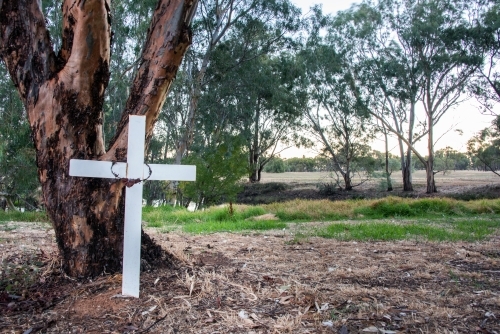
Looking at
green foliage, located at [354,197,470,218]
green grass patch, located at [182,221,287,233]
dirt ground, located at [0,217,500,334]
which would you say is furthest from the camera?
green foliage, located at [354,197,470,218]

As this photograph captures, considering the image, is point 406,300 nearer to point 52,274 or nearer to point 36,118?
point 52,274

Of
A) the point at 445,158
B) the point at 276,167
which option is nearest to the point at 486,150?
the point at 445,158

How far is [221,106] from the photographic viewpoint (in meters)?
24.9

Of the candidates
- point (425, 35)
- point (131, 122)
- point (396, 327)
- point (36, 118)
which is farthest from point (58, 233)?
point (425, 35)

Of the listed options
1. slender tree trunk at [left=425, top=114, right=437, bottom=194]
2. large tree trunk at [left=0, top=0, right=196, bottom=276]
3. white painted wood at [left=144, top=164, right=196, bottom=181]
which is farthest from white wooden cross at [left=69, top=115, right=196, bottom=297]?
slender tree trunk at [left=425, top=114, right=437, bottom=194]

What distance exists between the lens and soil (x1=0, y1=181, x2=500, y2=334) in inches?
96.1

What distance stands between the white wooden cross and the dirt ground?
18 cm

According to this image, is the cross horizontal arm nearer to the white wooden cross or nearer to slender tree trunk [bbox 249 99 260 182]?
the white wooden cross

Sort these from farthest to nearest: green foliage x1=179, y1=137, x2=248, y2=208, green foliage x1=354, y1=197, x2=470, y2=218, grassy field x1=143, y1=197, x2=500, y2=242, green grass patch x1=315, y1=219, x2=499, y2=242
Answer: green foliage x1=179, y1=137, x2=248, y2=208, green foliage x1=354, y1=197, x2=470, y2=218, grassy field x1=143, y1=197, x2=500, y2=242, green grass patch x1=315, y1=219, x2=499, y2=242

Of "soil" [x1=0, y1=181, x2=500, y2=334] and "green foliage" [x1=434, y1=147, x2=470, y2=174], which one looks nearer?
"soil" [x1=0, y1=181, x2=500, y2=334]

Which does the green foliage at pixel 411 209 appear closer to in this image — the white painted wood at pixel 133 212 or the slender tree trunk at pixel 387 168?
the white painted wood at pixel 133 212

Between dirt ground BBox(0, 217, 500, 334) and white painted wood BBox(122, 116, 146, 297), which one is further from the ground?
white painted wood BBox(122, 116, 146, 297)

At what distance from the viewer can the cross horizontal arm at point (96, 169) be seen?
2783 millimetres

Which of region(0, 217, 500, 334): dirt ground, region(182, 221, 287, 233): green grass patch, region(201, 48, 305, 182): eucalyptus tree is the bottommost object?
region(182, 221, 287, 233): green grass patch
